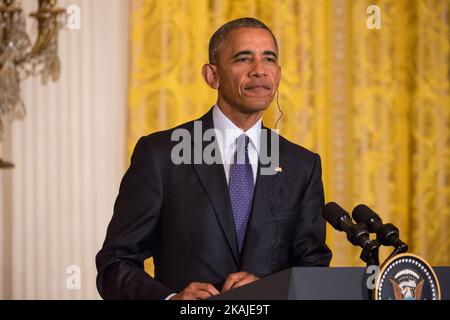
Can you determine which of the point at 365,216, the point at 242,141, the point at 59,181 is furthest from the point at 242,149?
the point at 59,181

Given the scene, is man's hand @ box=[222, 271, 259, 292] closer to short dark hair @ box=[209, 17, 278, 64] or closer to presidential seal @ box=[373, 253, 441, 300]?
presidential seal @ box=[373, 253, 441, 300]

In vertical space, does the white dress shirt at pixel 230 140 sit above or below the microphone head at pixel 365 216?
above

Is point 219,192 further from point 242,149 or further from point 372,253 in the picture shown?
point 372,253

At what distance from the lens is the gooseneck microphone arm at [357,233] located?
1628 mm

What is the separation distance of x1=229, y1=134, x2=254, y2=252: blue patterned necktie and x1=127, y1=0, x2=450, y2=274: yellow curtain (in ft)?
6.30

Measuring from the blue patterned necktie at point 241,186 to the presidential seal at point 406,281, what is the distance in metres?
0.70

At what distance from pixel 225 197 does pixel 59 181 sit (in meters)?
2.09

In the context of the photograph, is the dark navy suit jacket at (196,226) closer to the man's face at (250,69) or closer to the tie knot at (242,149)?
the tie knot at (242,149)

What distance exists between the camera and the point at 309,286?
1.45m

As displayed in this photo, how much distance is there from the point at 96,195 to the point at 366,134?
1.59 m

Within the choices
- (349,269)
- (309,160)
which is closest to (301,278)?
(349,269)

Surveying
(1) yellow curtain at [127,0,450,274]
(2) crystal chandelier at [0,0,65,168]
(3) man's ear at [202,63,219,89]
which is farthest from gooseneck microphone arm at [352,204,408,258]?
(1) yellow curtain at [127,0,450,274]

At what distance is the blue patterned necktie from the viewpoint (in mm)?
2180

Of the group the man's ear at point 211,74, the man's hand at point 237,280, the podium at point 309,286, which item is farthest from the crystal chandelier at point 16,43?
the podium at point 309,286
